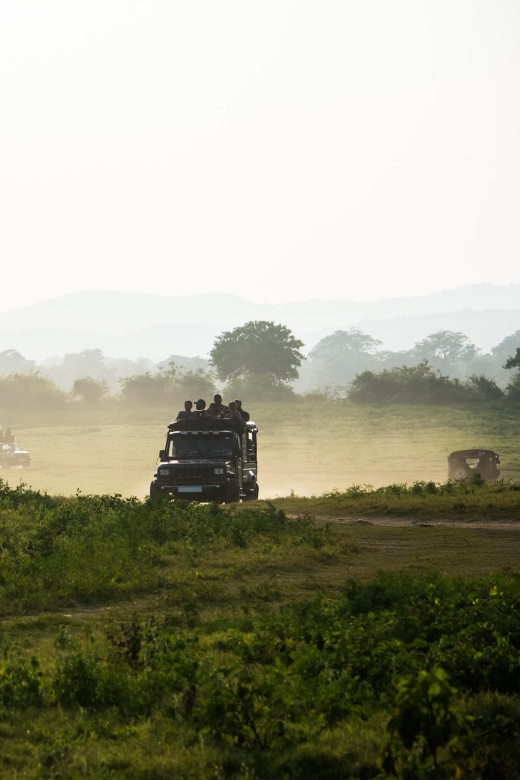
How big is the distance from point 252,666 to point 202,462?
1535cm

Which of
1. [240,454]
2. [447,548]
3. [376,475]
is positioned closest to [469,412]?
[376,475]

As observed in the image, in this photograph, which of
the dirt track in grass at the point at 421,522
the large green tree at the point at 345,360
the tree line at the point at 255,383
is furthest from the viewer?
the large green tree at the point at 345,360

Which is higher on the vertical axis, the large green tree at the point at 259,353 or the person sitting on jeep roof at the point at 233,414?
the large green tree at the point at 259,353

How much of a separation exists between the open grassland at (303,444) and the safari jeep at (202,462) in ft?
49.1

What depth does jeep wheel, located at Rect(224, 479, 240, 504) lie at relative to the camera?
78.2 feet

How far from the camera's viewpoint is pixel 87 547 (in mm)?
15039

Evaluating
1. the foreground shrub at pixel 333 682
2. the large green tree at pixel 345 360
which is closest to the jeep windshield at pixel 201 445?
the foreground shrub at pixel 333 682

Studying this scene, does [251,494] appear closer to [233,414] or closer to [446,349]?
[233,414]

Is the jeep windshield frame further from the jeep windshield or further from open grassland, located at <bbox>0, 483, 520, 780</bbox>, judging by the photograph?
open grassland, located at <bbox>0, 483, 520, 780</bbox>

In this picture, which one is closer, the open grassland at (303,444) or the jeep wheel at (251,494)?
the jeep wheel at (251,494)

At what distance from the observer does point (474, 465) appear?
36.3 meters

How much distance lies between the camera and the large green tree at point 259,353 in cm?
8519

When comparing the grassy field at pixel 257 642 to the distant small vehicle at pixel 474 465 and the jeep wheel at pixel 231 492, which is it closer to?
the jeep wheel at pixel 231 492

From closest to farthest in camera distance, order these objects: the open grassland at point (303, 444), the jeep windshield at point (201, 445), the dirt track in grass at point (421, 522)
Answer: the dirt track in grass at point (421, 522) → the jeep windshield at point (201, 445) → the open grassland at point (303, 444)
